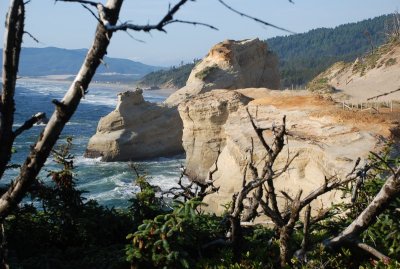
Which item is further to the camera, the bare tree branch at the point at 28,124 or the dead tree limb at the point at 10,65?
the bare tree branch at the point at 28,124

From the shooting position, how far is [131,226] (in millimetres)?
7285

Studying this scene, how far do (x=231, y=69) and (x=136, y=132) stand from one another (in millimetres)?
11230

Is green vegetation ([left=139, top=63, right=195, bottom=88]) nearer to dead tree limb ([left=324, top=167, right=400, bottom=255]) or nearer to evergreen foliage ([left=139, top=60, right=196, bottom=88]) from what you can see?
evergreen foliage ([left=139, top=60, right=196, bottom=88])

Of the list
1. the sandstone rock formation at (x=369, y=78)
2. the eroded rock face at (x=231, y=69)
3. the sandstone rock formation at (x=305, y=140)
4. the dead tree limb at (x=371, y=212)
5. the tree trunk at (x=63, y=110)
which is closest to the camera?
the tree trunk at (x=63, y=110)

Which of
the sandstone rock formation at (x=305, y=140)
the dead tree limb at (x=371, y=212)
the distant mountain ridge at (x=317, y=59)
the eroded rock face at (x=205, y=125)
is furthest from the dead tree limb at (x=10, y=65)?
the distant mountain ridge at (x=317, y=59)

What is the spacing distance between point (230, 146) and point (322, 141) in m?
4.77

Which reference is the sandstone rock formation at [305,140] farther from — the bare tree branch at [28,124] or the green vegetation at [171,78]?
the green vegetation at [171,78]

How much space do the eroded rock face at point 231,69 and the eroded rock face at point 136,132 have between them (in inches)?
101

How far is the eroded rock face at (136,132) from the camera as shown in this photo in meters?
37.1

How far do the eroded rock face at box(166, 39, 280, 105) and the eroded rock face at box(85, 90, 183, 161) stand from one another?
8.41 ft

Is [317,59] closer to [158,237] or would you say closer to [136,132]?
[136,132]

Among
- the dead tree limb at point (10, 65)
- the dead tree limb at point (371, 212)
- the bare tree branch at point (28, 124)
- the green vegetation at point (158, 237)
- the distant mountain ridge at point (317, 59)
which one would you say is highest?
the distant mountain ridge at point (317, 59)

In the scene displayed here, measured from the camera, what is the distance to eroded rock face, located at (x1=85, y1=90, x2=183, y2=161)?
37.1m

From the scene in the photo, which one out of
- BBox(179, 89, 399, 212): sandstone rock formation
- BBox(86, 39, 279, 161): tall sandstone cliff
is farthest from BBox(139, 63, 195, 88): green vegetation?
BBox(179, 89, 399, 212): sandstone rock formation
